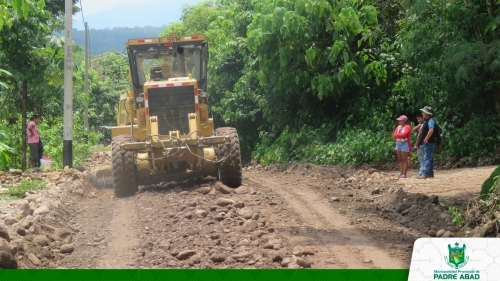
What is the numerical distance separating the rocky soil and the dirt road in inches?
0.6

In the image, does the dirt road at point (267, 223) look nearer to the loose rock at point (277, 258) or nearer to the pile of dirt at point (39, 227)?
the loose rock at point (277, 258)

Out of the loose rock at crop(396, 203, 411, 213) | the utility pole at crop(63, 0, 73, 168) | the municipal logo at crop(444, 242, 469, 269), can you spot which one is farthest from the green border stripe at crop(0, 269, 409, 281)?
the utility pole at crop(63, 0, 73, 168)

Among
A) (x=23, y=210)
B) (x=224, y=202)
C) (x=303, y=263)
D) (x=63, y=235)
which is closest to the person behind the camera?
(x=303, y=263)

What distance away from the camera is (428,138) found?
1312 cm

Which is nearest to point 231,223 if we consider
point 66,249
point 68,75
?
point 66,249

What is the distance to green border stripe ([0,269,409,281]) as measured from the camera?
4.65 metres

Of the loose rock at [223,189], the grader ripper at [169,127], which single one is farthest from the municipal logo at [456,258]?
the grader ripper at [169,127]

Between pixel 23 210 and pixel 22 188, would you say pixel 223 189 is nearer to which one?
pixel 23 210

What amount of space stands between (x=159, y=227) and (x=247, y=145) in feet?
54.4

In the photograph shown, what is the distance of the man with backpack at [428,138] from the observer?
1316 cm

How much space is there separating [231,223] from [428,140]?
605 cm

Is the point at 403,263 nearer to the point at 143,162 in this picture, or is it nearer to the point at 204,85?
the point at 143,162

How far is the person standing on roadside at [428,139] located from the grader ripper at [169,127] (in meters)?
3.86

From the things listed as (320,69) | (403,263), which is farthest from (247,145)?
(403,263)
